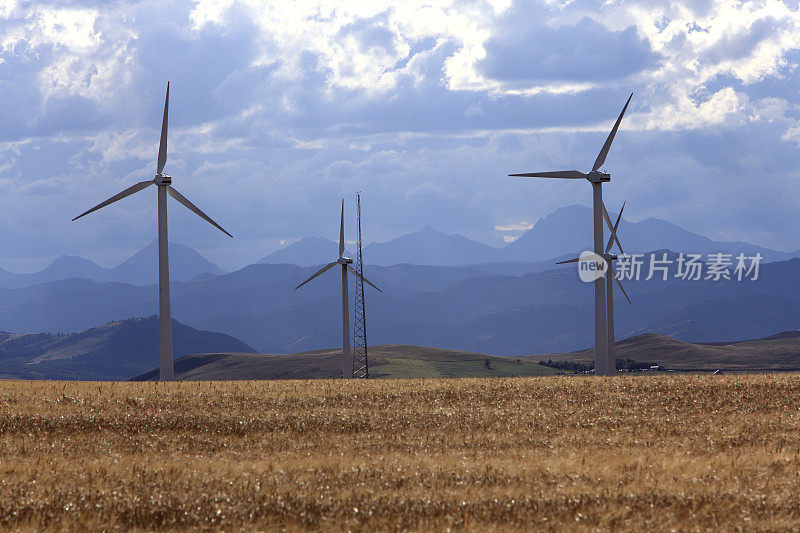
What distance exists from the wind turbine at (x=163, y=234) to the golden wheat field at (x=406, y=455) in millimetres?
15665

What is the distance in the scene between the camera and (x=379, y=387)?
1731 inches

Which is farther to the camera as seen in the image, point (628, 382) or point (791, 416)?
point (628, 382)

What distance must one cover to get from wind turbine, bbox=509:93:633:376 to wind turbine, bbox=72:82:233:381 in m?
27.5

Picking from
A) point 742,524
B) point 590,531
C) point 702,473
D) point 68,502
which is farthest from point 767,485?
point 68,502

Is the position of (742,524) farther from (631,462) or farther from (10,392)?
(10,392)

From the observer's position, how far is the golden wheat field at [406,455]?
21.3 m

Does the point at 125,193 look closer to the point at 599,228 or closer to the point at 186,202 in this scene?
the point at 186,202

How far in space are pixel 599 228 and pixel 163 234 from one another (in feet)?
108

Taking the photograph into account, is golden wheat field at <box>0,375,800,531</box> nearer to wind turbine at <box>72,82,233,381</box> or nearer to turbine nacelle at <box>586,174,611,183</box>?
wind turbine at <box>72,82,233,381</box>

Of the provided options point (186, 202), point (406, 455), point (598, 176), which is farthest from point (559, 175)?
point (406, 455)

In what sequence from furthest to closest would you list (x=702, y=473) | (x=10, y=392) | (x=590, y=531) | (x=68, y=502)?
(x=10, y=392) < (x=702, y=473) < (x=68, y=502) < (x=590, y=531)

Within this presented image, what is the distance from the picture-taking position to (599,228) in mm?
67688

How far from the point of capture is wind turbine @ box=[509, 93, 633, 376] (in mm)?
65500

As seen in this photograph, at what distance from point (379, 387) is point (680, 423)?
15187 mm
